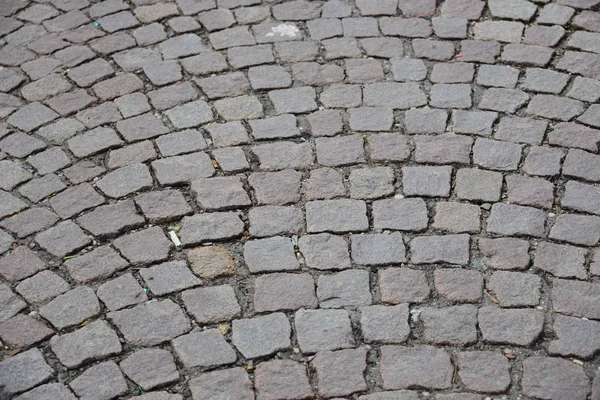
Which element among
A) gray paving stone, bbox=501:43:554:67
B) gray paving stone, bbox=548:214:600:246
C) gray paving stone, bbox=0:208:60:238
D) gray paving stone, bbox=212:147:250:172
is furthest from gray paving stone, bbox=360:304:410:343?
gray paving stone, bbox=501:43:554:67

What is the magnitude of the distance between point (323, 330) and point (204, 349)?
1.57 feet

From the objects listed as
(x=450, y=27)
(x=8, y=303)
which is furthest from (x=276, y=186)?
(x=450, y=27)

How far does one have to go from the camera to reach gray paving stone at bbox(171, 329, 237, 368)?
10.2 ft

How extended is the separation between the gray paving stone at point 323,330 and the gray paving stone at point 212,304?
28 cm

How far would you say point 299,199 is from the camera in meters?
3.78

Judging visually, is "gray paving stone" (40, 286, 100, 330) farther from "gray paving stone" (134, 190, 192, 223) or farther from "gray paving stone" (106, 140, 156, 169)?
"gray paving stone" (106, 140, 156, 169)

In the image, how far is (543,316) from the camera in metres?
3.24

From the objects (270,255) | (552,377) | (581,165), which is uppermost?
(581,165)

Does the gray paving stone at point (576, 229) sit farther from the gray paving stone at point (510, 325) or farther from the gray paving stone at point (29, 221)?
the gray paving stone at point (29, 221)

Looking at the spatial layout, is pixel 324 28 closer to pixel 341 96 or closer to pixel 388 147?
pixel 341 96

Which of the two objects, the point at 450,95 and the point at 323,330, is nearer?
the point at 323,330

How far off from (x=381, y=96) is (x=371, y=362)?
174 cm

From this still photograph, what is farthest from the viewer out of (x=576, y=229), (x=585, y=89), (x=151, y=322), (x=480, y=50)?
(x=480, y=50)

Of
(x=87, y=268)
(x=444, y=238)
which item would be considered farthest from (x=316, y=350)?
(x=87, y=268)
